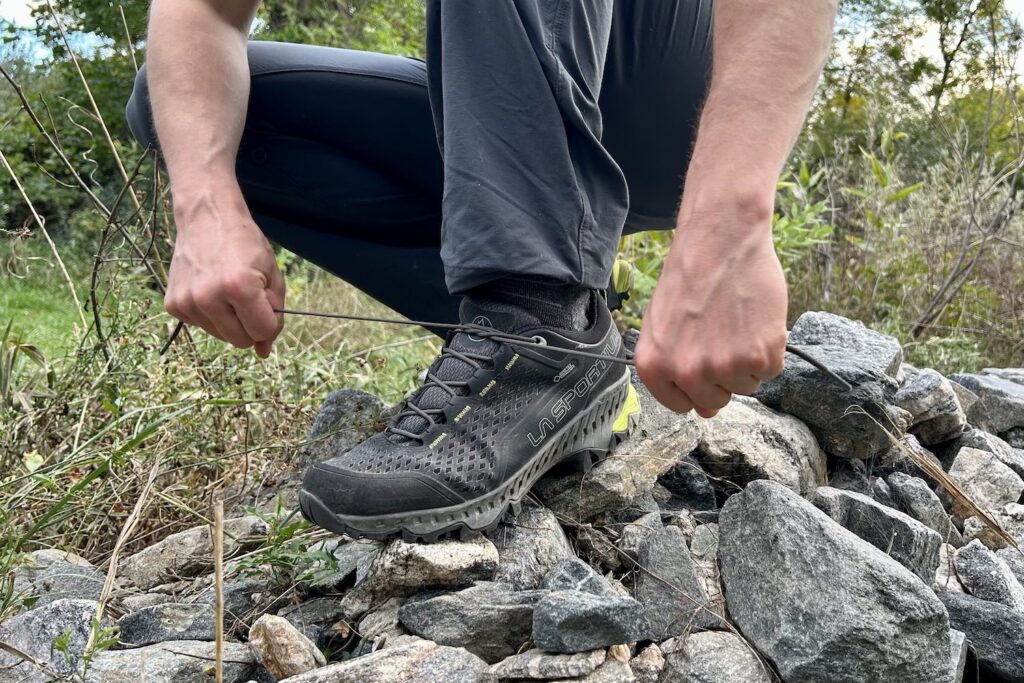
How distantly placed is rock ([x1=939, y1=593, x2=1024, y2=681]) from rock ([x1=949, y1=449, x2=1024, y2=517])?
582mm

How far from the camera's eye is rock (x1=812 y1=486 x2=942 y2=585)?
147cm

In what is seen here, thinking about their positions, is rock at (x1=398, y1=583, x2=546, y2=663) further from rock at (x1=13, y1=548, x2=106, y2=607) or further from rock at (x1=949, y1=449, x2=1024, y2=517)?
rock at (x1=949, y1=449, x2=1024, y2=517)

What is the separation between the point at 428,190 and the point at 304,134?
292 mm

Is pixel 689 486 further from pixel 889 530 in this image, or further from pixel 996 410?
pixel 996 410

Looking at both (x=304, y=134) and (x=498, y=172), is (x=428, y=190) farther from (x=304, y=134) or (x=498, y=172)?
(x=498, y=172)

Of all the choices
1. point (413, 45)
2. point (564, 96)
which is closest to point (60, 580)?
point (564, 96)

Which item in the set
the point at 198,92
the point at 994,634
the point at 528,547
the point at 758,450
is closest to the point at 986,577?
the point at 994,634

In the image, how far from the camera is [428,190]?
2.00m

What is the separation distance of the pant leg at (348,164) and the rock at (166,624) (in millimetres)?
873

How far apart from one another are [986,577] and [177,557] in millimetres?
1476

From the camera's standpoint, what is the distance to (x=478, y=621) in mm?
1258

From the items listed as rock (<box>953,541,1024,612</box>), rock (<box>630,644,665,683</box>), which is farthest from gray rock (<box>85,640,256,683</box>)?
rock (<box>953,541,1024,612</box>)

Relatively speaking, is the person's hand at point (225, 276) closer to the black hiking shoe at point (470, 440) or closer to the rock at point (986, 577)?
the black hiking shoe at point (470, 440)

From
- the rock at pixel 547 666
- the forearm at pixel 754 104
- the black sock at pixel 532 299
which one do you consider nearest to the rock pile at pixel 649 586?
the rock at pixel 547 666
